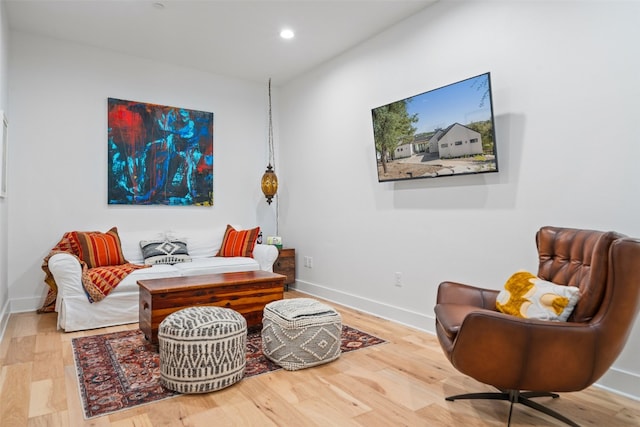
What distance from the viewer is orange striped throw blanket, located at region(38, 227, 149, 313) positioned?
3.39 meters

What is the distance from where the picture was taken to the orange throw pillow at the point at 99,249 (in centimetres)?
372

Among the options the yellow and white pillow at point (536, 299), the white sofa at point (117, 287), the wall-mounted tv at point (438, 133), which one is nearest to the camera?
the yellow and white pillow at point (536, 299)

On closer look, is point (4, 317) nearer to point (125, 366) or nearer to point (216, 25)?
point (125, 366)

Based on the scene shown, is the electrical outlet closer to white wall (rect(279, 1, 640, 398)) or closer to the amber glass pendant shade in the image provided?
white wall (rect(279, 1, 640, 398))

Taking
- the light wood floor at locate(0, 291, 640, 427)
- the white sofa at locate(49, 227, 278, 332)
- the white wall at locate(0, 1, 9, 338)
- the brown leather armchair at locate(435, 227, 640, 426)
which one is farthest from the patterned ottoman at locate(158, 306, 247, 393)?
the white wall at locate(0, 1, 9, 338)

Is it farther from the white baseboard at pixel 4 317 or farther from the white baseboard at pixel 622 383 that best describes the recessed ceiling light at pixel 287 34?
the white baseboard at pixel 622 383

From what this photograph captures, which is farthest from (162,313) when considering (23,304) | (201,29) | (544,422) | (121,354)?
(201,29)

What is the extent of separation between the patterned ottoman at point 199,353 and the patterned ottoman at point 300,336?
327 millimetres

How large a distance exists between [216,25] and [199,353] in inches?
120

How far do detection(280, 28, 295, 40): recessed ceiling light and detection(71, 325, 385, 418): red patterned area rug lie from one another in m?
2.86

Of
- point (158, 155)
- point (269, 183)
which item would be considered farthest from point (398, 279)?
point (158, 155)

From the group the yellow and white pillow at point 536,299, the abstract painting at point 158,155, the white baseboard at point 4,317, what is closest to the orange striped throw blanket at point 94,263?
the white baseboard at point 4,317

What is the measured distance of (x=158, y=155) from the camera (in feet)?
15.3

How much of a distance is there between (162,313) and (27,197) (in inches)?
90.2
